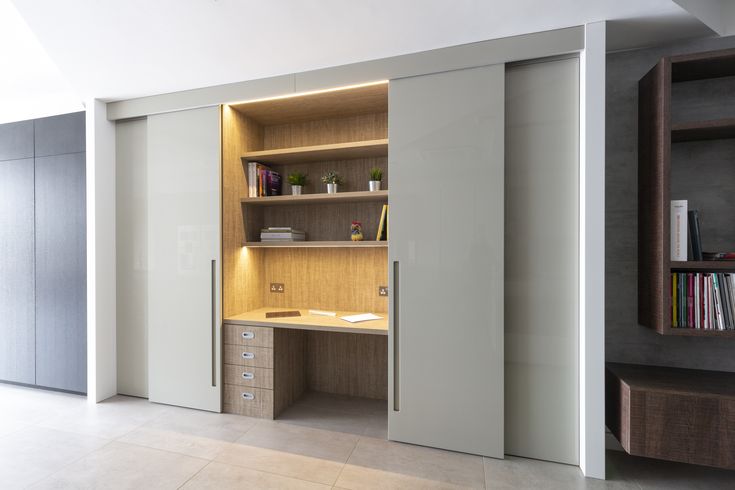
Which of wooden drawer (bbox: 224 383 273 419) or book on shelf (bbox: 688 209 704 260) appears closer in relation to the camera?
book on shelf (bbox: 688 209 704 260)

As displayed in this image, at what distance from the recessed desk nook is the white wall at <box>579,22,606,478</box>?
4.06 feet

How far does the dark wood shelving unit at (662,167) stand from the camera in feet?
6.01

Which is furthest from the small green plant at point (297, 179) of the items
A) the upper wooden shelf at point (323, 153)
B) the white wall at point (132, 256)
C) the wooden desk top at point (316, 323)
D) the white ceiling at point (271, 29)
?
the white wall at point (132, 256)

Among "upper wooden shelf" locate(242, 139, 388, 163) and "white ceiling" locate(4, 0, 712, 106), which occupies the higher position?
"white ceiling" locate(4, 0, 712, 106)

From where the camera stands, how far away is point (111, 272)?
2959 mm

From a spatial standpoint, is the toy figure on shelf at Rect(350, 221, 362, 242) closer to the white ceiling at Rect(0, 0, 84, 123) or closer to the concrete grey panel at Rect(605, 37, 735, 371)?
the concrete grey panel at Rect(605, 37, 735, 371)

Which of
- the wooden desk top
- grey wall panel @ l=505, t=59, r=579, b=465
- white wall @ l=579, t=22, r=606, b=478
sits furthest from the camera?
the wooden desk top

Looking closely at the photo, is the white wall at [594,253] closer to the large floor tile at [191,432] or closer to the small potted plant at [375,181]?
the small potted plant at [375,181]

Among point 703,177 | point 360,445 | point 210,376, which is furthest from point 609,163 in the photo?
point 210,376

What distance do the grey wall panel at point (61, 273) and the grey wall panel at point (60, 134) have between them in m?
0.07

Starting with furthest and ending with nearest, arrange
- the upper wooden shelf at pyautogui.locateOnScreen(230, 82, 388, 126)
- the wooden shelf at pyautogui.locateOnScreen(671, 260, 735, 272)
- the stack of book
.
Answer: the stack of book < the upper wooden shelf at pyautogui.locateOnScreen(230, 82, 388, 126) < the wooden shelf at pyautogui.locateOnScreen(671, 260, 735, 272)

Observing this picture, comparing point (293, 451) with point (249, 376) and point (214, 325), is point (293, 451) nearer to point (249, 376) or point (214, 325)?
point (249, 376)

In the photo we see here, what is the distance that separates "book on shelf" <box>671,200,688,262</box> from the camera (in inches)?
73.1

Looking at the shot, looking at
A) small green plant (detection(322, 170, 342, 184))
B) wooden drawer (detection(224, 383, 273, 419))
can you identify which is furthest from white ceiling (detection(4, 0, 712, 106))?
wooden drawer (detection(224, 383, 273, 419))
